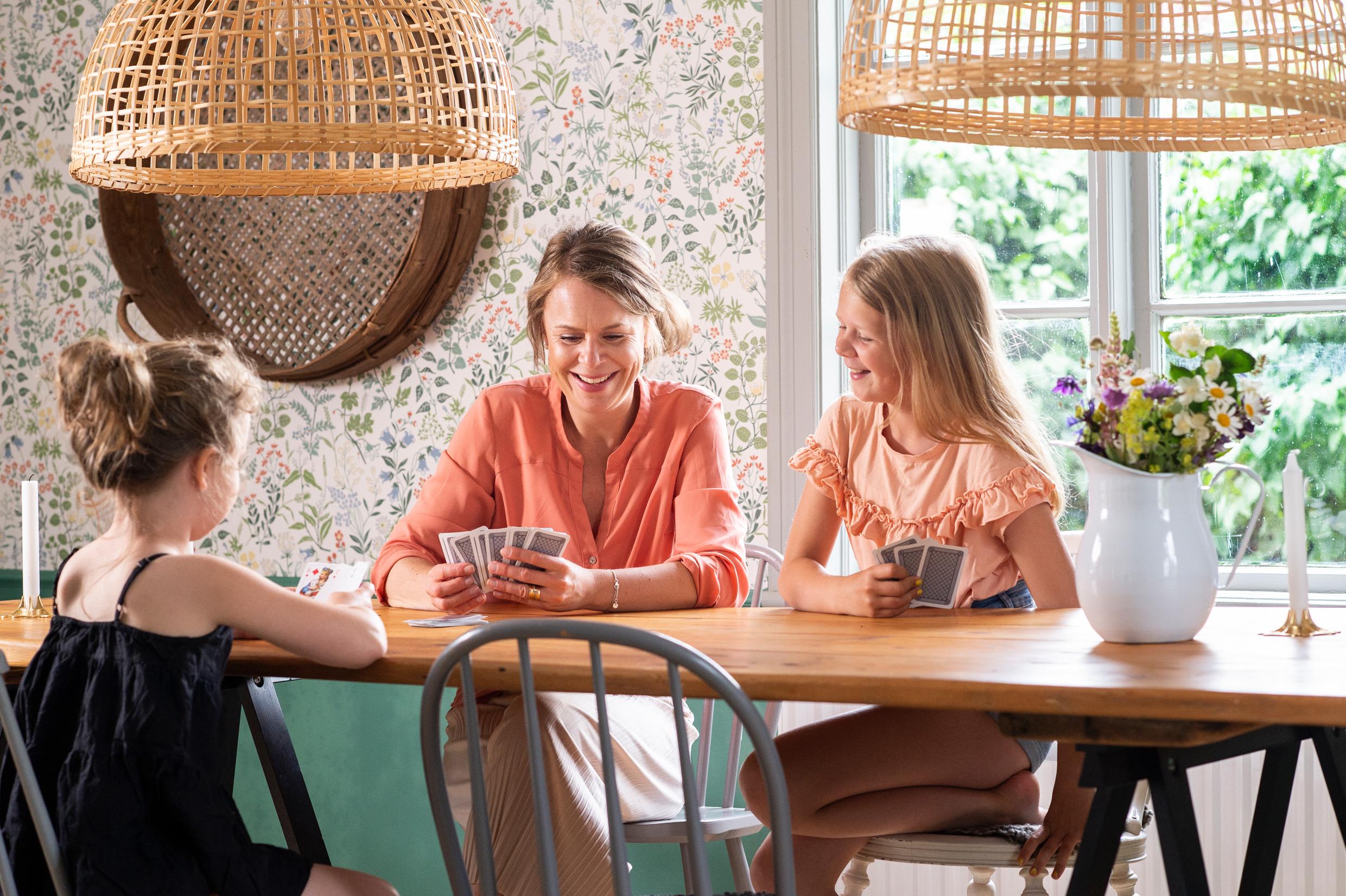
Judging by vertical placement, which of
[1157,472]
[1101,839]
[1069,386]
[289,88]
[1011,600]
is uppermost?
[289,88]

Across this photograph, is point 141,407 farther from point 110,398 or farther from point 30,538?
point 30,538

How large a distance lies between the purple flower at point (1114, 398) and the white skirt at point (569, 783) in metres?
0.71

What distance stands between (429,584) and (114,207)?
185 cm

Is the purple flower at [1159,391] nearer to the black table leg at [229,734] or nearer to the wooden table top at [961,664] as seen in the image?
the wooden table top at [961,664]

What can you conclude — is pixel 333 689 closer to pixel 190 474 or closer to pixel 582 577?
pixel 582 577

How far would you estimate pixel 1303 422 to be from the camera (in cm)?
272

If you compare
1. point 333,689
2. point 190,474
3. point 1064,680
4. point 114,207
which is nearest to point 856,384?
point 1064,680

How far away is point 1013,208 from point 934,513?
3.68 ft

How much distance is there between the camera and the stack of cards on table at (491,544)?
6.61 feet

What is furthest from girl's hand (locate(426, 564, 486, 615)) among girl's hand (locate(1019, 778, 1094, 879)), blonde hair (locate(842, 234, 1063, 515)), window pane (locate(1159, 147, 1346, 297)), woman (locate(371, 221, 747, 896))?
window pane (locate(1159, 147, 1346, 297))

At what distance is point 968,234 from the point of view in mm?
2959

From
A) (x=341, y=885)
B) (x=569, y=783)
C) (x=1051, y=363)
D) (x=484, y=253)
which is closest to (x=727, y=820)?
(x=569, y=783)

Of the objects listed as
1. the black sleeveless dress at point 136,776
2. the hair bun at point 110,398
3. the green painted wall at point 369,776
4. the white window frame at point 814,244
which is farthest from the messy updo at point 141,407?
the green painted wall at point 369,776

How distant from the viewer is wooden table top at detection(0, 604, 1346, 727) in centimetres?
134
